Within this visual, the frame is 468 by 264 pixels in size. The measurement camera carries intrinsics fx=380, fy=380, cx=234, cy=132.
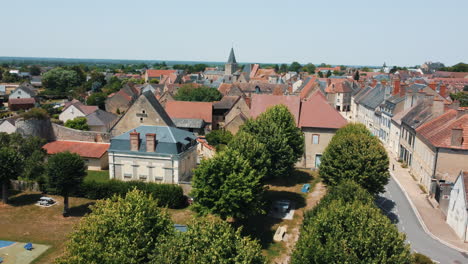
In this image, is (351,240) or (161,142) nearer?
(351,240)

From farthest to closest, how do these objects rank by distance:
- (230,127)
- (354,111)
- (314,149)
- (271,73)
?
(271,73)
(354,111)
(230,127)
(314,149)

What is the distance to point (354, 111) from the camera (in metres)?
85.5

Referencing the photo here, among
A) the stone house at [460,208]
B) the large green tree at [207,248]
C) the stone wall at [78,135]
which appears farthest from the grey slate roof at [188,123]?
the large green tree at [207,248]

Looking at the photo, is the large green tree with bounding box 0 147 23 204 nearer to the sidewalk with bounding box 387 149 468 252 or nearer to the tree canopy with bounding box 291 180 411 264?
Result: the tree canopy with bounding box 291 180 411 264

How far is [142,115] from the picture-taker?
49438mm

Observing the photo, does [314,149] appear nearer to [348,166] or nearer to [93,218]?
[348,166]

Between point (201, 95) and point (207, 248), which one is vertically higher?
point (201, 95)

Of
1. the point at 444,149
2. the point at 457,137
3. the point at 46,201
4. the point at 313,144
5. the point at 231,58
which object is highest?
the point at 231,58

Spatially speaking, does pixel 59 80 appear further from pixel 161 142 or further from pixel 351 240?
pixel 351 240

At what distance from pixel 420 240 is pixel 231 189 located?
1526 cm

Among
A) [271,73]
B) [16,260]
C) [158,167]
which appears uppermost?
[271,73]

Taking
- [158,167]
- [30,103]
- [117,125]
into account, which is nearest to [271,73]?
[30,103]

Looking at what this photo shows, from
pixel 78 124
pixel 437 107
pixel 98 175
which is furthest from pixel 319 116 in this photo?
pixel 78 124

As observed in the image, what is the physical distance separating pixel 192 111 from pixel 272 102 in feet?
63.3
